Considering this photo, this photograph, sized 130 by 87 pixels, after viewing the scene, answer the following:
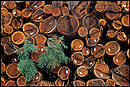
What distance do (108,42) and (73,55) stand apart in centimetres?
79

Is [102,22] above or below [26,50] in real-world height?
above

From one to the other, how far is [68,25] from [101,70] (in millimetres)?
1161

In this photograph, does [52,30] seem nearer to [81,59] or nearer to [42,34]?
[42,34]

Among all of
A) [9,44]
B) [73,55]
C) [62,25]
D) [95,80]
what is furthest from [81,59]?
[9,44]

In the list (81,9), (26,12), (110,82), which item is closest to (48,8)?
(26,12)

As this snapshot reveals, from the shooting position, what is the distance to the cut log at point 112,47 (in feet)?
10.1

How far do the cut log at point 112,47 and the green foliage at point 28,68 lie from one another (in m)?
1.58

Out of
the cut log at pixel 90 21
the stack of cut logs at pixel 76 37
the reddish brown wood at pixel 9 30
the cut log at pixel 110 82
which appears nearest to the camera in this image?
the cut log at pixel 110 82

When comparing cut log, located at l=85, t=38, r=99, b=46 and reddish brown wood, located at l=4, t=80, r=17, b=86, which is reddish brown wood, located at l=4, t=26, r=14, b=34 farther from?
cut log, located at l=85, t=38, r=99, b=46

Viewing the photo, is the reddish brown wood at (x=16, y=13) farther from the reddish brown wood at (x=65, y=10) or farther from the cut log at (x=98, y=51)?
the cut log at (x=98, y=51)

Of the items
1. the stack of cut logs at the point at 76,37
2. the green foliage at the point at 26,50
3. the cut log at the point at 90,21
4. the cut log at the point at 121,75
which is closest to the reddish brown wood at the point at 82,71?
the stack of cut logs at the point at 76,37

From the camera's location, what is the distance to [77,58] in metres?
3.18

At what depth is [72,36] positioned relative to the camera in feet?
10.7

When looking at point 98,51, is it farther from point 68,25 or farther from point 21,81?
point 21,81
